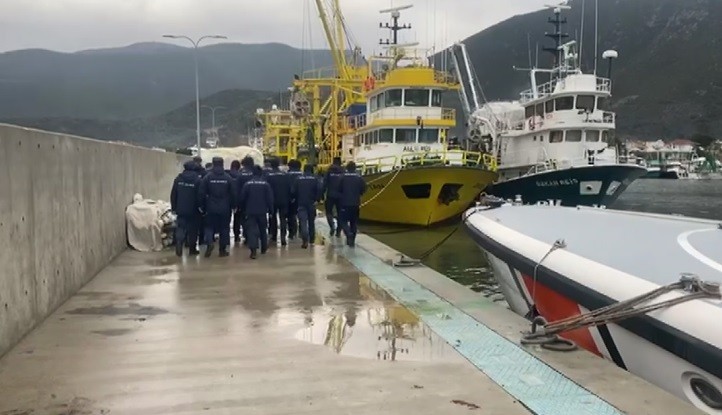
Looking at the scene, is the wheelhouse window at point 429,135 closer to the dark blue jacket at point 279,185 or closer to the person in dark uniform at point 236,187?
the dark blue jacket at point 279,185

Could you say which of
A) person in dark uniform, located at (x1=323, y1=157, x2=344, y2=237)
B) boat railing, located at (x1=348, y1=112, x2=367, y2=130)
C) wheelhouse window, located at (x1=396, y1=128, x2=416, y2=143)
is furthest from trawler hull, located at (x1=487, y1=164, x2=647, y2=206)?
person in dark uniform, located at (x1=323, y1=157, x2=344, y2=237)

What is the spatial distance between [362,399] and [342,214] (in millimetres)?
7198

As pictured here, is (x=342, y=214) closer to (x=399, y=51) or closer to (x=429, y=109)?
(x=429, y=109)

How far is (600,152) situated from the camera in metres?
27.2

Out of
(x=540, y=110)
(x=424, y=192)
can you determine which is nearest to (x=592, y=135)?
(x=540, y=110)

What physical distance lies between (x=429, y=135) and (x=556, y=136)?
21.1 ft

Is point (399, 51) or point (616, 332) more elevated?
point (399, 51)

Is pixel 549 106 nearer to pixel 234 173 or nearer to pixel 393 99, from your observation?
pixel 393 99

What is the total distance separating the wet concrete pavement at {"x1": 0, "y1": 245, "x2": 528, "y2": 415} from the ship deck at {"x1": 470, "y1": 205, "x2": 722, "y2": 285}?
4.50 ft

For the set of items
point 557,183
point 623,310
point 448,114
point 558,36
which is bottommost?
point 557,183

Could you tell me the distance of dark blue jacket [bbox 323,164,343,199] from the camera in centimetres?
1134

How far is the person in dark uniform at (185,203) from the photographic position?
9.88 m

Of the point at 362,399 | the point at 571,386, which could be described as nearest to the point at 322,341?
the point at 362,399

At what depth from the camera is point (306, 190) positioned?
437 inches
